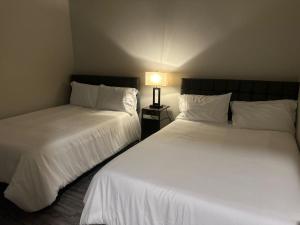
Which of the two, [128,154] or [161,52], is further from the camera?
[161,52]

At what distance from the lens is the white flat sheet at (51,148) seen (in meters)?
1.91

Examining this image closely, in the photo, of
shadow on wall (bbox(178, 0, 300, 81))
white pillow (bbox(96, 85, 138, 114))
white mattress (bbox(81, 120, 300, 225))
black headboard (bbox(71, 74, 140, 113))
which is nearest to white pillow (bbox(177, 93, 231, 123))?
shadow on wall (bbox(178, 0, 300, 81))

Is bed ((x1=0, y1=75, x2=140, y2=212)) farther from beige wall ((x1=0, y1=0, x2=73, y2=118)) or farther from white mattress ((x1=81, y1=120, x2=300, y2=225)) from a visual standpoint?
white mattress ((x1=81, y1=120, x2=300, y2=225))

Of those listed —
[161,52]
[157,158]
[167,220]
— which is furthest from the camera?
[161,52]

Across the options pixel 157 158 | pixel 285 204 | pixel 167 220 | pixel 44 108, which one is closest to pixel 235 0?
pixel 157 158

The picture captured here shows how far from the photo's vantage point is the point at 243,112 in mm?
2578

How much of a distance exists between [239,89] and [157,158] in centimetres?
165

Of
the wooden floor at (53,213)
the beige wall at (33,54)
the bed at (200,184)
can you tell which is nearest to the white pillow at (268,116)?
the bed at (200,184)

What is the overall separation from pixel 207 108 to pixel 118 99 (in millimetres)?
1307

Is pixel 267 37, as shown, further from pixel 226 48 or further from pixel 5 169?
pixel 5 169

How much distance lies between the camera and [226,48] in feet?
9.36

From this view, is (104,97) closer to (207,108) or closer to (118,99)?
(118,99)

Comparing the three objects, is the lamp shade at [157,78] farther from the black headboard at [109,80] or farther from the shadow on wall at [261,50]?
the shadow on wall at [261,50]

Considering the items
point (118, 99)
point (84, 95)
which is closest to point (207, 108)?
point (118, 99)
